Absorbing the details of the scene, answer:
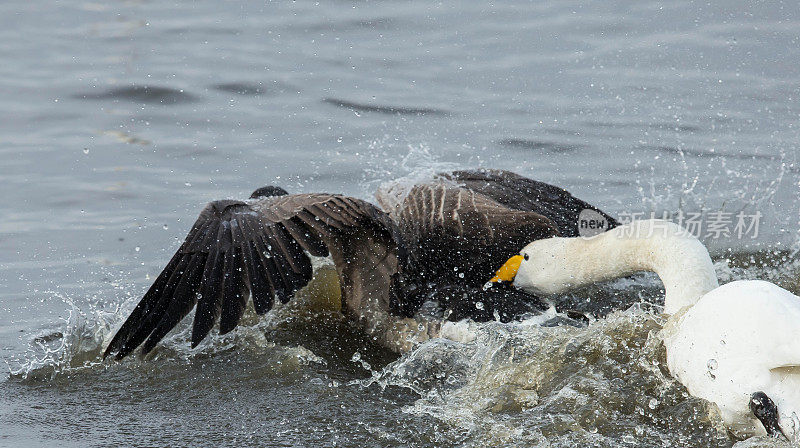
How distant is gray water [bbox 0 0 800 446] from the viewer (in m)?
4.54

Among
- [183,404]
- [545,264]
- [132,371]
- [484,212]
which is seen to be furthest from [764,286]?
[132,371]

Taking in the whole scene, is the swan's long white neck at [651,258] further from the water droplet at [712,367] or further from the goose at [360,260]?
the water droplet at [712,367]

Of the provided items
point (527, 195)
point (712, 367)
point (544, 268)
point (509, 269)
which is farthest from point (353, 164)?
point (712, 367)

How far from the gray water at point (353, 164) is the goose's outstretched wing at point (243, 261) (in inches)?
10.5

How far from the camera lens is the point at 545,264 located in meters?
5.67

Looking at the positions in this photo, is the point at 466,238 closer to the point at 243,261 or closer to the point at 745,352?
the point at 243,261

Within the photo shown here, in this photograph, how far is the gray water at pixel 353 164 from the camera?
179 inches

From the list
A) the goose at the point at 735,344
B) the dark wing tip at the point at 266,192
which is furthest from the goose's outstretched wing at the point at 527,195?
the goose at the point at 735,344

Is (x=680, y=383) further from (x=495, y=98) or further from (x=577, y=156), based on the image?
(x=495, y=98)

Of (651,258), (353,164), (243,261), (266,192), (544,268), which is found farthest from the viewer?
(353,164)

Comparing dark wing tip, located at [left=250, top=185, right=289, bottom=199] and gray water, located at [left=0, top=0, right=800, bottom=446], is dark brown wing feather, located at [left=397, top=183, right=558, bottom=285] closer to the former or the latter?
gray water, located at [left=0, top=0, right=800, bottom=446]

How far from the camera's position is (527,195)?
6.77m

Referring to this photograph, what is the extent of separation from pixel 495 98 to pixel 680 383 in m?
5.79

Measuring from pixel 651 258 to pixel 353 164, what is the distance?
363cm
